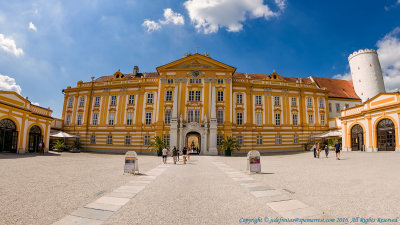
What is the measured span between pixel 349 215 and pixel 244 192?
122 inches

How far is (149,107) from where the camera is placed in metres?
33.9

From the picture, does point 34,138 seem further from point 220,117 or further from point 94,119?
point 220,117

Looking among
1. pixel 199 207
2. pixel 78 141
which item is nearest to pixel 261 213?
pixel 199 207

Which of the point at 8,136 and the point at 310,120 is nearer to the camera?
the point at 8,136

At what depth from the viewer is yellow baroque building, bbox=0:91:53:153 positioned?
2267cm

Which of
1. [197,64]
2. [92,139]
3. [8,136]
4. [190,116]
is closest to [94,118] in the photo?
[92,139]

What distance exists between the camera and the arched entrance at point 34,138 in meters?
26.5

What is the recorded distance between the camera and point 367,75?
40.6 meters

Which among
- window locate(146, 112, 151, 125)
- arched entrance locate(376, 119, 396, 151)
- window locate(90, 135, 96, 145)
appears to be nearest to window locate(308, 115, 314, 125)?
arched entrance locate(376, 119, 396, 151)

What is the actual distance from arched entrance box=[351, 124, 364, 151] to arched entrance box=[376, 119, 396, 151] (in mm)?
2207

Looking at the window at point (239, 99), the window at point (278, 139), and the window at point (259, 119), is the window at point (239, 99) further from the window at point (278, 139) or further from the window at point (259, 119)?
the window at point (278, 139)

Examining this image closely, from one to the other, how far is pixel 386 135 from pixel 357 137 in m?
3.88

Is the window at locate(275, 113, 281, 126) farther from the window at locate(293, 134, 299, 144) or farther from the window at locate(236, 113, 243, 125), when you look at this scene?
the window at locate(236, 113, 243, 125)

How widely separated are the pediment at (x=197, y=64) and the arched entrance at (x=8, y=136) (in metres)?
19.8
